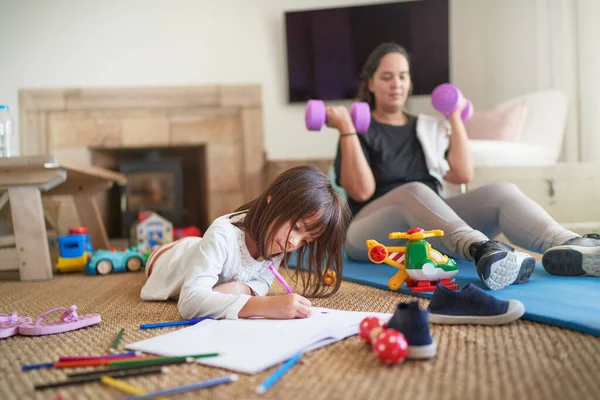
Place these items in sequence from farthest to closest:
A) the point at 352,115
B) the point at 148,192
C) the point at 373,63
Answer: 1. the point at 148,192
2. the point at 373,63
3. the point at 352,115

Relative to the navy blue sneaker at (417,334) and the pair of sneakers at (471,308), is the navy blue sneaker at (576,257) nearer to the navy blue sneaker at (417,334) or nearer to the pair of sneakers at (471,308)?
the pair of sneakers at (471,308)

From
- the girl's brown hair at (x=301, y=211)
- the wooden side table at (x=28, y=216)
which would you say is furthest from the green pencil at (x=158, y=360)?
the wooden side table at (x=28, y=216)

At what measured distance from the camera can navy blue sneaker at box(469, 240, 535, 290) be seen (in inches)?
47.6

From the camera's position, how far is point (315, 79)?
339cm

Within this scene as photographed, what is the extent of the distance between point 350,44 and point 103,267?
203 cm

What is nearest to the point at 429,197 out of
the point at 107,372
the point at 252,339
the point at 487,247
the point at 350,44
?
the point at 487,247

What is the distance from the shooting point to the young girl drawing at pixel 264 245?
3.35 feet

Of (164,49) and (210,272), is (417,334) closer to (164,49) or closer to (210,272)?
(210,272)

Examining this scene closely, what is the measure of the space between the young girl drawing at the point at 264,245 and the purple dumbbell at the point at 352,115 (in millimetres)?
613

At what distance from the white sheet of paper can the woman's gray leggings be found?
534 mm

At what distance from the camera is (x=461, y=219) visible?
1597 millimetres

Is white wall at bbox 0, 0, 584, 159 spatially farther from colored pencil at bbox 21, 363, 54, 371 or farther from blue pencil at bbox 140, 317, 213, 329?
colored pencil at bbox 21, 363, 54, 371

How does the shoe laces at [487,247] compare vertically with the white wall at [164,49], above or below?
below

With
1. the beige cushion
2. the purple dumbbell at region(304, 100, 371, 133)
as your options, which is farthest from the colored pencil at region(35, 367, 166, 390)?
the beige cushion
